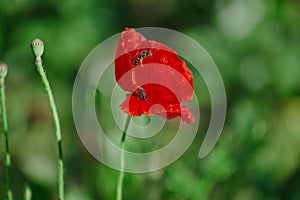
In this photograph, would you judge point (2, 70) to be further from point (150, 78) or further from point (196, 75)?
point (196, 75)

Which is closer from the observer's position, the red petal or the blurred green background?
the red petal

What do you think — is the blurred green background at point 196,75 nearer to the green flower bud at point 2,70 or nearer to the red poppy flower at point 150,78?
the red poppy flower at point 150,78

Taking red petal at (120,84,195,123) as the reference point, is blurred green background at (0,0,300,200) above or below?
above

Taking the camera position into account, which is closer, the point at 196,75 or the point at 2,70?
the point at 2,70

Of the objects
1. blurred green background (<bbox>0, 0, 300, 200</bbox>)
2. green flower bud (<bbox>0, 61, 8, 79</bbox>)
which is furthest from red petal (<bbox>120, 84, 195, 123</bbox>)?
blurred green background (<bbox>0, 0, 300, 200</bbox>)

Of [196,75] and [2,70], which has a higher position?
[196,75]

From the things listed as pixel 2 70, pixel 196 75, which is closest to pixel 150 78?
pixel 2 70

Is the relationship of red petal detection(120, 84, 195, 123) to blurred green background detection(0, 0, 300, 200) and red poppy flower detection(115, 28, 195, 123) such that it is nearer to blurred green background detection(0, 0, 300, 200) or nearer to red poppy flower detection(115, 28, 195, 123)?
red poppy flower detection(115, 28, 195, 123)

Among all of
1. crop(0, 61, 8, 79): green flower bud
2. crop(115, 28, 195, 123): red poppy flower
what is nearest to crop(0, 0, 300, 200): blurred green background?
crop(115, 28, 195, 123): red poppy flower
